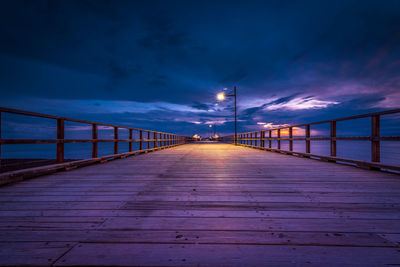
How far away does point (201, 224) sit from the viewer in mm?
1652

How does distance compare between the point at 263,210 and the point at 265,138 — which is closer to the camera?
the point at 263,210

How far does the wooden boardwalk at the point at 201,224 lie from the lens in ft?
4.07

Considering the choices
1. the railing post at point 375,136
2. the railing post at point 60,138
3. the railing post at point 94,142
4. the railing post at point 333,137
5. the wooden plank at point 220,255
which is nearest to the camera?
the wooden plank at point 220,255

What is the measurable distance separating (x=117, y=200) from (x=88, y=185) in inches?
38.4

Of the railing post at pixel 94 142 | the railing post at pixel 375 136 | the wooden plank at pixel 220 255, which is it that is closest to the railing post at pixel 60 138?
the railing post at pixel 94 142

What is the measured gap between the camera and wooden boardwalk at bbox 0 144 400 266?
1239mm

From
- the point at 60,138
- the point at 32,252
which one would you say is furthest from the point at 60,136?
the point at 32,252

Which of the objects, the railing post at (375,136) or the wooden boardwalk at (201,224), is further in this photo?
the railing post at (375,136)

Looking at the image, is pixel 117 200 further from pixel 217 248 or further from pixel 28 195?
pixel 217 248

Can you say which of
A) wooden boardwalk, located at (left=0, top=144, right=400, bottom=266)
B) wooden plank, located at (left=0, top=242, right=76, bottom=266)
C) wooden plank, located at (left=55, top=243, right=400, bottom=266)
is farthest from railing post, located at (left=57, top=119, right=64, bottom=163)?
wooden plank, located at (left=55, top=243, right=400, bottom=266)

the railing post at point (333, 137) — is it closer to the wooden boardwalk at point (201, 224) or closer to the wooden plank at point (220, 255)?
the wooden boardwalk at point (201, 224)

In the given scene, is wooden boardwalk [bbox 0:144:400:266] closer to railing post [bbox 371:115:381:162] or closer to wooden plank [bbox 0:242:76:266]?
wooden plank [bbox 0:242:76:266]

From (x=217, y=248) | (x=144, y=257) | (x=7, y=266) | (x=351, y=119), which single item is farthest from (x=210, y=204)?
(x=351, y=119)

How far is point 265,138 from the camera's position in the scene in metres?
10.2
